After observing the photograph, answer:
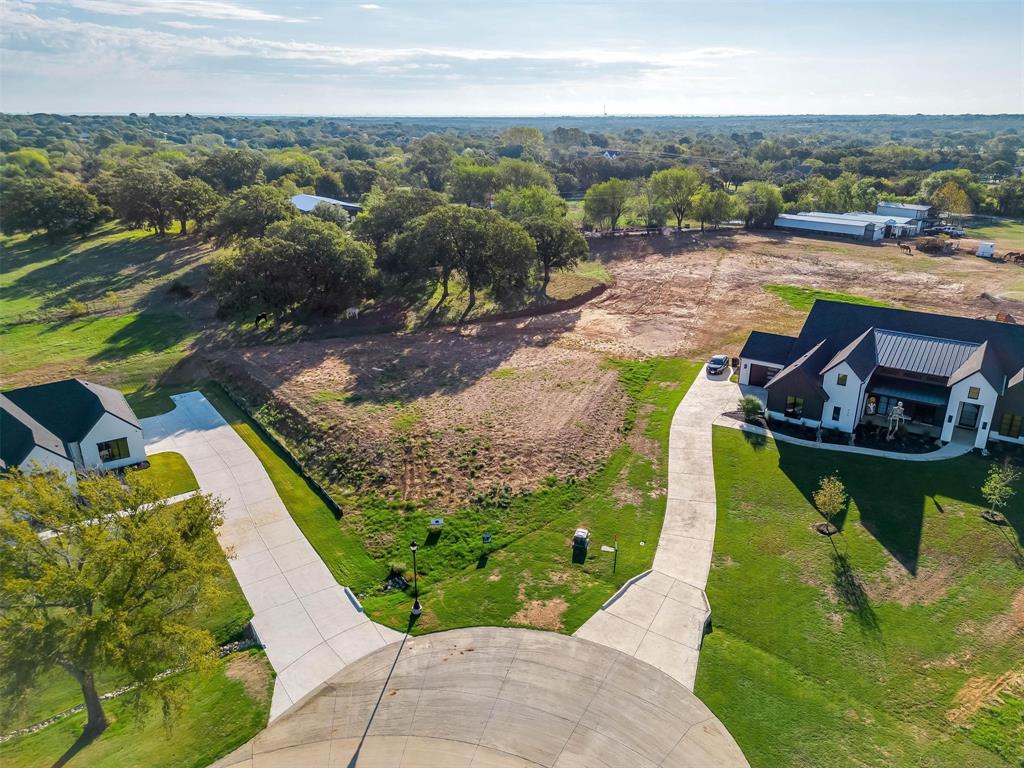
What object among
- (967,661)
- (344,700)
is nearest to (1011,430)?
(967,661)

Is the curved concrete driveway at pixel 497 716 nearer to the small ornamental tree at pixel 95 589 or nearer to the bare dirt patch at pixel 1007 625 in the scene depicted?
the small ornamental tree at pixel 95 589

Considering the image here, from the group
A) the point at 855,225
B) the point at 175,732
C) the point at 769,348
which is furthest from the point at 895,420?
the point at 855,225

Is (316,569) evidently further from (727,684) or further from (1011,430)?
(1011,430)

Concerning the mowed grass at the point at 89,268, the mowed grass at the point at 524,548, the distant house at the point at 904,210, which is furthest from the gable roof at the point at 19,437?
the distant house at the point at 904,210

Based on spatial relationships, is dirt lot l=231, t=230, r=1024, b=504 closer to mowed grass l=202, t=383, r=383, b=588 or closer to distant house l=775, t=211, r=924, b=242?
mowed grass l=202, t=383, r=383, b=588

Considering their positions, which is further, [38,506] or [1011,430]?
[1011,430]

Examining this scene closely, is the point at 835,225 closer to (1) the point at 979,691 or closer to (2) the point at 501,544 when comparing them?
(1) the point at 979,691

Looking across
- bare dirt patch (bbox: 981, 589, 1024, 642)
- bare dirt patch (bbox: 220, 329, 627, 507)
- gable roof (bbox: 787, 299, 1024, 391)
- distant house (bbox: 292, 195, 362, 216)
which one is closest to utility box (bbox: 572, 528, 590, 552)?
bare dirt patch (bbox: 220, 329, 627, 507)
